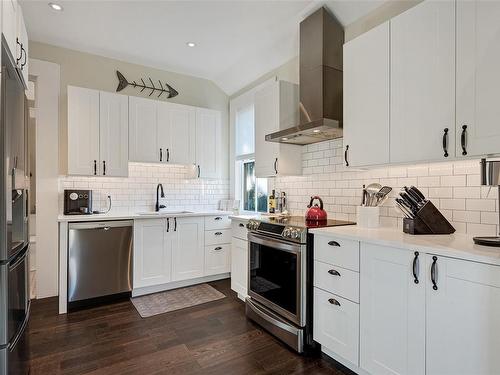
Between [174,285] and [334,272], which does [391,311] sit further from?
[174,285]

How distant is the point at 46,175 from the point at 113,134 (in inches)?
35.1

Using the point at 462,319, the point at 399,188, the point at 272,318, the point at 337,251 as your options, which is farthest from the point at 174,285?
the point at 462,319

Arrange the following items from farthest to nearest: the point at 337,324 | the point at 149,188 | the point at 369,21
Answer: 1. the point at 149,188
2. the point at 369,21
3. the point at 337,324

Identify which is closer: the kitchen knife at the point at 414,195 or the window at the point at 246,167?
the kitchen knife at the point at 414,195

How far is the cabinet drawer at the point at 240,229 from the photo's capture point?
3.19m

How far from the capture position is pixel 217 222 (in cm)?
395

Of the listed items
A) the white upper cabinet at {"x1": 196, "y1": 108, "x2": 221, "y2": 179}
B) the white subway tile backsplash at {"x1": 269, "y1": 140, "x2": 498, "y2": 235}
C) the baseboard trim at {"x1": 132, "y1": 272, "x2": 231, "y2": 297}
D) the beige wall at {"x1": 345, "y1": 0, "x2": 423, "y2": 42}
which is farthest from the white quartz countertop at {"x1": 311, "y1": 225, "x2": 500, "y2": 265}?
the white upper cabinet at {"x1": 196, "y1": 108, "x2": 221, "y2": 179}

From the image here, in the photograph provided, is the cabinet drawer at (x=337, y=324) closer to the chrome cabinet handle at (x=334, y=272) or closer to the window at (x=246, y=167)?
the chrome cabinet handle at (x=334, y=272)

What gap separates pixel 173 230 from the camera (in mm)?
3580

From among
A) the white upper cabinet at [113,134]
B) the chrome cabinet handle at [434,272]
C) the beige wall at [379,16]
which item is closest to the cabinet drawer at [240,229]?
the white upper cabinet at [113,134]

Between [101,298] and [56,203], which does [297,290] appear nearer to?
[101,298]

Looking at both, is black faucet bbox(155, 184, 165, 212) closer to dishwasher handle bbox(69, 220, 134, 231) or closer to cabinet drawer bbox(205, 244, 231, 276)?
dishwasher handle bbox(69, 220, 134, 231)

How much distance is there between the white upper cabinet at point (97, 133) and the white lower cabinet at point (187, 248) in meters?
0.95

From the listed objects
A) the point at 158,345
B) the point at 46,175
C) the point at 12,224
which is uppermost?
the point at 46,175
